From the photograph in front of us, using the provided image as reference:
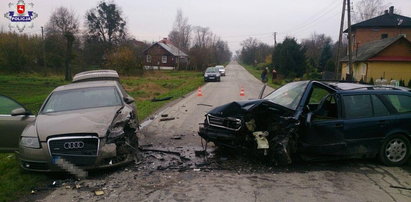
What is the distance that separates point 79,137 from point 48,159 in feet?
2.07

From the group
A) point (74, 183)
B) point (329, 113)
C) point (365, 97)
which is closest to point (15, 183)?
point (74, 183)

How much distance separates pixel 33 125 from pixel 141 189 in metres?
2.55

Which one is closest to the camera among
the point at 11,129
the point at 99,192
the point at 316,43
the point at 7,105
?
the point at 99,192

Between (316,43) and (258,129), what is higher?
(316,43)

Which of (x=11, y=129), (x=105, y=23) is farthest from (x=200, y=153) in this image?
(x=105, y=23)

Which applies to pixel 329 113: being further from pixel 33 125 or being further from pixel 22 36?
pixel 22 36

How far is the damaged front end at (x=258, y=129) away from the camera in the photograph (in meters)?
6.19

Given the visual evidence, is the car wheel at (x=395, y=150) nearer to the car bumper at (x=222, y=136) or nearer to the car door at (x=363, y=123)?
the car door at (x=363, y=123)

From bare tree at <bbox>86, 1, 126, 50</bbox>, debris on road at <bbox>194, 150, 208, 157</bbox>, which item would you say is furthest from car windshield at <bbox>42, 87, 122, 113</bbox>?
bare tree at <bbox>86, 1, 126, 50</bbox>

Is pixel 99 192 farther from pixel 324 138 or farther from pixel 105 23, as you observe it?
pixel 105 23

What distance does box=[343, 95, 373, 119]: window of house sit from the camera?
6.41m

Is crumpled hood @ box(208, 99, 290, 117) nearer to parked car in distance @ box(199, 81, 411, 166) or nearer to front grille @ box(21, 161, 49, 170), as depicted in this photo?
parked car in distance @ box(199, 81, 411, 166)

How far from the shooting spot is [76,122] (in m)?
5.93

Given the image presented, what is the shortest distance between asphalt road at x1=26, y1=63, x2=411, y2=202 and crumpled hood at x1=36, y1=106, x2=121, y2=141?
828 millimetres
